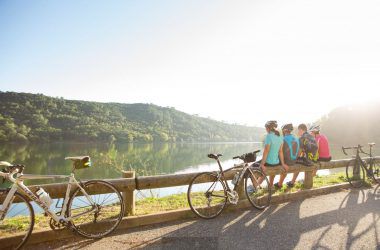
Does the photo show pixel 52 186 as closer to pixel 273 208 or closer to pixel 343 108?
pixel 273 208

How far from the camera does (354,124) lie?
11025 centimetres

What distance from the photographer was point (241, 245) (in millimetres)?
4207

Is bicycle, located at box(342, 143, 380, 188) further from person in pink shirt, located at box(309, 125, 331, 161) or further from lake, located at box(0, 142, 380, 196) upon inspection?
lake, located at box(0, 142, 380, 196)

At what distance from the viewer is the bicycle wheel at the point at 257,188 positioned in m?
6.13

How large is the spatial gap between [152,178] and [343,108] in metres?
135

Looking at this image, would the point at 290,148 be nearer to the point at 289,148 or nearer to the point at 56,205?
the point at 289,148

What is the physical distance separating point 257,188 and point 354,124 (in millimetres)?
122724

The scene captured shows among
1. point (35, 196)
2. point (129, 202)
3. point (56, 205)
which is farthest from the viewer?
point (129, 202)

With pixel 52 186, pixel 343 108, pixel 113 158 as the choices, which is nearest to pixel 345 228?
pixel 52 186

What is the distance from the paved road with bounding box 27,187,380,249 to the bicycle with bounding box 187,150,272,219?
231 millimetres

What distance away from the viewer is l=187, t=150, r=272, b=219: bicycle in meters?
5.59

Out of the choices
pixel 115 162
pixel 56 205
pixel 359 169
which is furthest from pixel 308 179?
pixel 115 162

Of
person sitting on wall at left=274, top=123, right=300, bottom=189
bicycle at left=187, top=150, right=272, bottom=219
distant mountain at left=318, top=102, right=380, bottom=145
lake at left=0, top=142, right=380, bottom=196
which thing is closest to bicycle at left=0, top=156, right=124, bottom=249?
bicycle at left=187, top=150, right=272, bottom=219

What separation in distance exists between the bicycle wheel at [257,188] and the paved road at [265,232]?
22 cm
